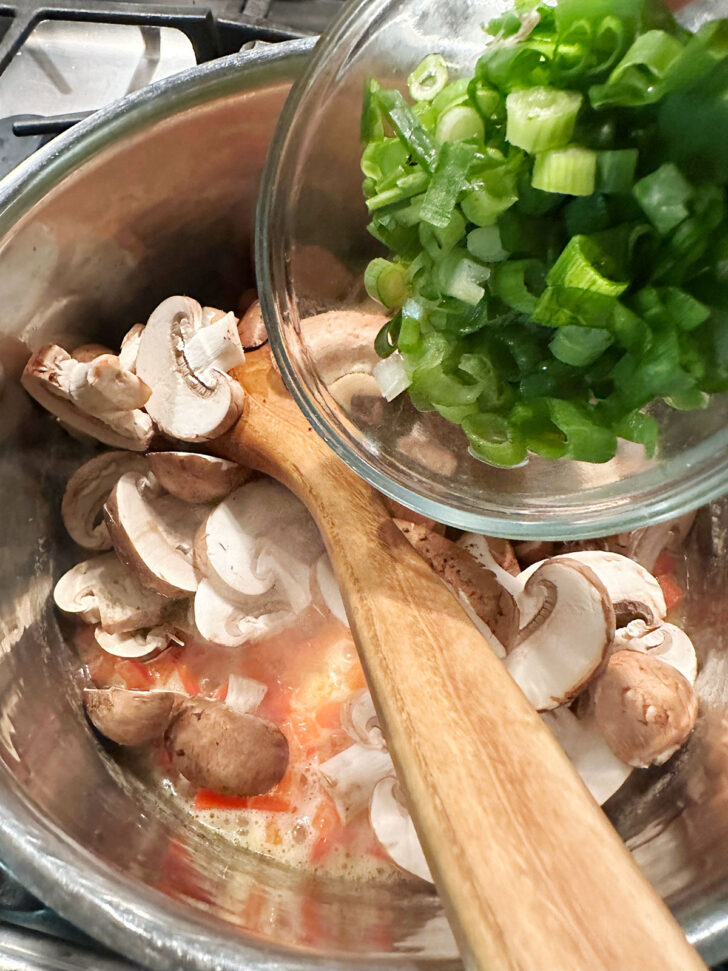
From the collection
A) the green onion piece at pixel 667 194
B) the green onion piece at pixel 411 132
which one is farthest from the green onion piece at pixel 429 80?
the green onion piece at pixel 667 194

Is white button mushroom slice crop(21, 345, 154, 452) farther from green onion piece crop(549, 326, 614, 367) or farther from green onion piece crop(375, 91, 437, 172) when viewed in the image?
green onion piece crop(549, 326, 614, 367)

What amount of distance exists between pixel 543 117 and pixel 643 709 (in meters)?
0.80

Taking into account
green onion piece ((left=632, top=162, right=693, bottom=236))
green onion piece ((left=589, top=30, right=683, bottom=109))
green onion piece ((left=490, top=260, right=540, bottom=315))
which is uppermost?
green onion piece ((left=589, top=30, right=683, bottom=109))

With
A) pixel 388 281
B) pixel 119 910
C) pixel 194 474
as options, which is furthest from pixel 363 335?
pixel 119 910

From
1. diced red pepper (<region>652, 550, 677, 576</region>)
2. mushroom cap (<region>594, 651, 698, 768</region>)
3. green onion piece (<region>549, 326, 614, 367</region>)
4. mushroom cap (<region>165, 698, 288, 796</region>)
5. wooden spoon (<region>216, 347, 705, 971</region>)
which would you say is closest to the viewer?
wooden spoon (<region>216, 347, 705, 971</region>)

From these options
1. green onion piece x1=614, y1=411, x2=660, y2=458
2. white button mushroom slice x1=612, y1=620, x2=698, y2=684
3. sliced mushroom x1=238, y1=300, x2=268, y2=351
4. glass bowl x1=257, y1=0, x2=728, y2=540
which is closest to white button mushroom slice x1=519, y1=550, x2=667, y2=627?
white button mushroom slice x1=612, y1=620, x2=698, y2=684

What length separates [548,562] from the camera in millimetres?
1128

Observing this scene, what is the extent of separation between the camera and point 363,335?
1082 millimetres

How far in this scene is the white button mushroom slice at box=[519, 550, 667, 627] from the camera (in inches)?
46.1

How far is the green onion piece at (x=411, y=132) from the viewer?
783 millimetres

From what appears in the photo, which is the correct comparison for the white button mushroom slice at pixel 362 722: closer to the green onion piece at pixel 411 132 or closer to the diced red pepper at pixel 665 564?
the diced red pepper at pixel 665 564

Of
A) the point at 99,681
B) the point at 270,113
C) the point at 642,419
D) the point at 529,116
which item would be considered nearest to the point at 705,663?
the point at 642,419

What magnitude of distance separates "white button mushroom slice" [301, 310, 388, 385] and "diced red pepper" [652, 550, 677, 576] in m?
0.70

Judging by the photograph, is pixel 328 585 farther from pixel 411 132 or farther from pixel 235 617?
pixel 411 132
